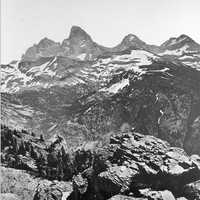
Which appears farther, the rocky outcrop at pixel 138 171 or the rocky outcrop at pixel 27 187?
the rocky outcrop at pixel 27 187

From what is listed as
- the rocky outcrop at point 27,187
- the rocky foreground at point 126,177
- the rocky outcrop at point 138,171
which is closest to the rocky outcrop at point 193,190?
the rocky foreground at point 126,177

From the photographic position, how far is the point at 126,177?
146000mm

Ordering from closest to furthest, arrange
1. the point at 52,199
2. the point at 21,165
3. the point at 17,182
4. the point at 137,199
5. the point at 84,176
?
the point at 137,199 < the point at 52,199 < the point at 84,176 < the point at 17,182 < the point at 21,165

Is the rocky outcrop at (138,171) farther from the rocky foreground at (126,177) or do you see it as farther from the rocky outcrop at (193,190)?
the rocky outcrop at (193,190)

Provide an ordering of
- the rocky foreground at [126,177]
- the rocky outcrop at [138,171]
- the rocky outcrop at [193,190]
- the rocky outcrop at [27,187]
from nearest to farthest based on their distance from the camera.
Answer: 1. the rocky outcrop at [138,171]
2. the rocky foreground at [126,177]
3. the rocky outcrop at [193,190]
4. the rocky outcrop at [27,187]

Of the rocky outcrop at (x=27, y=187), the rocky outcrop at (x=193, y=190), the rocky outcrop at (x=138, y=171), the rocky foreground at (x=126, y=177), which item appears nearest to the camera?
the rocky outcrop at (x=138, y=171)

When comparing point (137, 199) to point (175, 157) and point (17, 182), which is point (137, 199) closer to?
point (175, 157)

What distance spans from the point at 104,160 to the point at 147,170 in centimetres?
1580

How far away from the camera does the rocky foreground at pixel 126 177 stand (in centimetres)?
14188

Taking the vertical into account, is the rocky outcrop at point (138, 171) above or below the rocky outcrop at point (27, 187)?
above

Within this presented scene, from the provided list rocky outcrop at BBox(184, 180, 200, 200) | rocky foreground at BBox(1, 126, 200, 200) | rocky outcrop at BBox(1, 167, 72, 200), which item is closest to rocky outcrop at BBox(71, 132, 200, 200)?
rocky foreground at BBox(1, 126, 200, 200)

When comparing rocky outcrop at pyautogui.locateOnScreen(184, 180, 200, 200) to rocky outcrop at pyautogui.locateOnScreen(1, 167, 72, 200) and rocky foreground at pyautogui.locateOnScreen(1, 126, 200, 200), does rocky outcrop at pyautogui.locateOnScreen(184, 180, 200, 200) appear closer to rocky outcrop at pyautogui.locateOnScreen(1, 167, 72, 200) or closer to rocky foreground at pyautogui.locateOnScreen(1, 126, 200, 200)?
rocky foreground at pyautogui.locateOnScreen(1, 126, 200, 200)

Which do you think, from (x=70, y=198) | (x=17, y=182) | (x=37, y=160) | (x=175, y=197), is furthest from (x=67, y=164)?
Answer: (x=175, y=197)

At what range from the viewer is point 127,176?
147 m
